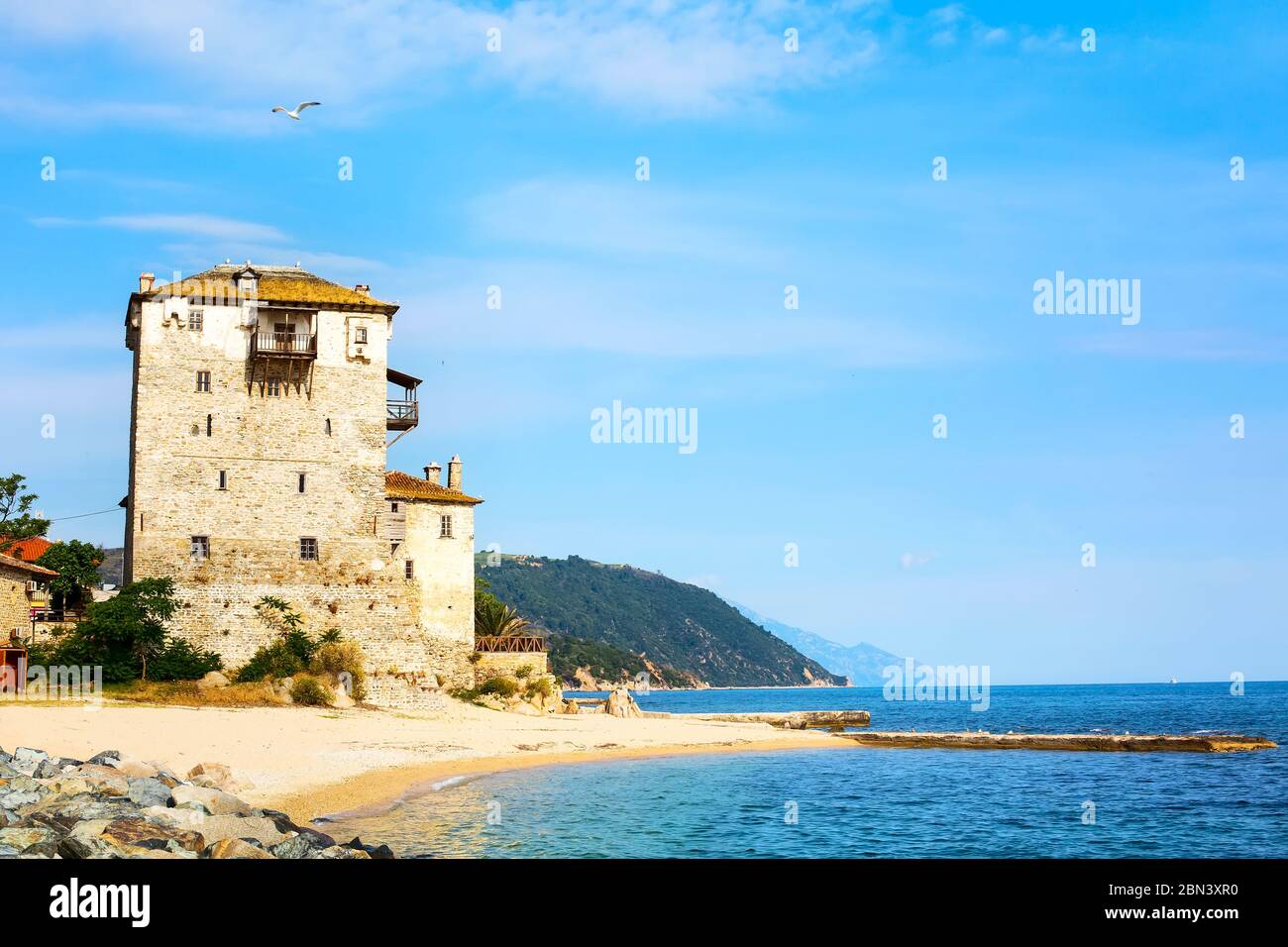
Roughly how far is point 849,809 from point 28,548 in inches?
1529

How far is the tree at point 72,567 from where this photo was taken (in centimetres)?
4534

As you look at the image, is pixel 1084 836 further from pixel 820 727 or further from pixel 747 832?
pixel 820 727

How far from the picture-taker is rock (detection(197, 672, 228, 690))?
4169 centimetres

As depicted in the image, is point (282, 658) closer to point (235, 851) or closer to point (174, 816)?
point (174, 816)

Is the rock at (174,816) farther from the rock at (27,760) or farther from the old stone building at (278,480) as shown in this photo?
the old stone building at (278,480)

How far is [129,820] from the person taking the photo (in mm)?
17781

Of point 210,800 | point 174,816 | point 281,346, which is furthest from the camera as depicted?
point 281,346

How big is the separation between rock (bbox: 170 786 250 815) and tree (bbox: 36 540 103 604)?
88.8ft

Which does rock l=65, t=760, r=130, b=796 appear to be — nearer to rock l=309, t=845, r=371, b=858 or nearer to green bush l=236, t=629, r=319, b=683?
rock l=309, t=845, r=371, b=858

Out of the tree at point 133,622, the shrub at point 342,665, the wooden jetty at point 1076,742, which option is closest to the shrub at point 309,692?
the shrub at point 342,665

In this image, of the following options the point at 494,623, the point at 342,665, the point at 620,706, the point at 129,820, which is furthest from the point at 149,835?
the point at 620,706

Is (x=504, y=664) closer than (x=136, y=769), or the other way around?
(x=136, y=769)

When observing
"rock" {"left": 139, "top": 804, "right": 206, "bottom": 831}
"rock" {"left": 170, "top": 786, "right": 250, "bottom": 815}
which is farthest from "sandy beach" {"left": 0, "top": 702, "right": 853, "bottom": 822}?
"rock" {"left": 139, "top": 804, "right": 206, "bottom": 831}
